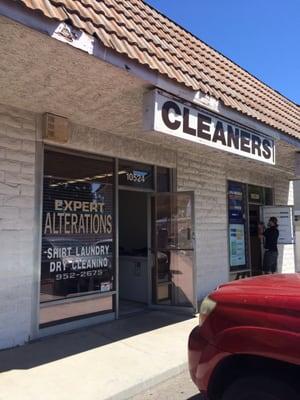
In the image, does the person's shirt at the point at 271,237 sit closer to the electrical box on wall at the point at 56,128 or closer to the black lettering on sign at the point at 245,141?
the black lettering on sign at the point at 245,141

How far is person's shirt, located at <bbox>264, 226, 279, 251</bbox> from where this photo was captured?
12.3m

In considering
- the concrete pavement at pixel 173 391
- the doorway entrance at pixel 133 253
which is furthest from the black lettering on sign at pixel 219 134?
the concrete pavement at pixel 173 391

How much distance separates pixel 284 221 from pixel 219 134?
6465 mm

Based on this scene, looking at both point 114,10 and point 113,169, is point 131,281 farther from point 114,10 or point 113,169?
point 114,10

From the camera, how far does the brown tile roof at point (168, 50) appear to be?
5.01m

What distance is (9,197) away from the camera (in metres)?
6.21

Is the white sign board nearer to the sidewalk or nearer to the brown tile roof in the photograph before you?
the brown tile roof

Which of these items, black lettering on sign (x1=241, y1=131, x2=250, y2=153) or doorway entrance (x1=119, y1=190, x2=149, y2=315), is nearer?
black lettering on sign (x1=241, y1=131, x2=250, y2=153)

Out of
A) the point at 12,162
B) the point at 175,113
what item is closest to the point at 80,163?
the point at 12,162

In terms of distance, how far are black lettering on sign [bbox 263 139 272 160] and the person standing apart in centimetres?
426

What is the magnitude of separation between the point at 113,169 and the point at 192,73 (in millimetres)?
2241

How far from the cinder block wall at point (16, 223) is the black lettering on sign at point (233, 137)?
313 cm

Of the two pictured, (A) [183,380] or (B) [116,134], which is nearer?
(A) [183,380]

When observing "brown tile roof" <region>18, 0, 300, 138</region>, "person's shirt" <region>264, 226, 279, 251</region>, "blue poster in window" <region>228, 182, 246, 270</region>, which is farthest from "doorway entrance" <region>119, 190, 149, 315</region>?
"person's shirt" <region>264, 226, 279, 251</region>
